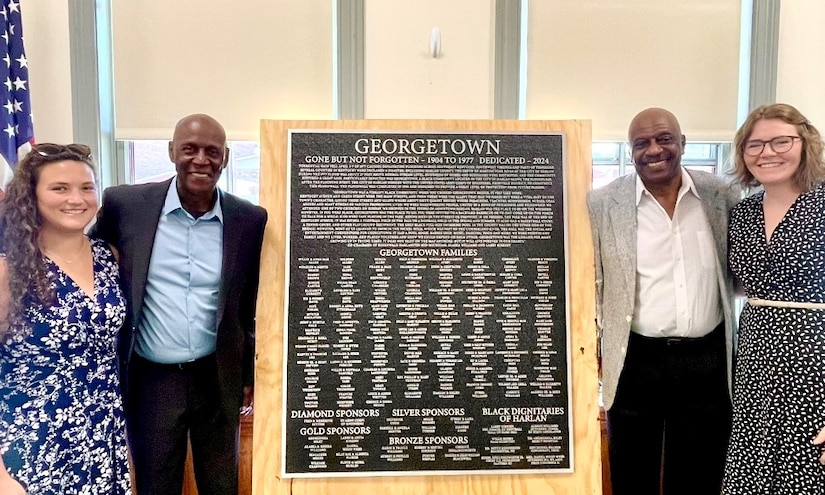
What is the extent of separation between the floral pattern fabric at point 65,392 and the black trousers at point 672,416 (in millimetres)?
1733

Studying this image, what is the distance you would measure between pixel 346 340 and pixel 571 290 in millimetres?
785

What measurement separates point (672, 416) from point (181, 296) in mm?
1800

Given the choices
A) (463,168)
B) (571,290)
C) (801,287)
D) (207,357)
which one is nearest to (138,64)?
(207,357)

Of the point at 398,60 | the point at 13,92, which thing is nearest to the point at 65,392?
the point at 13,92

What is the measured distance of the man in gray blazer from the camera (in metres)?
1.98

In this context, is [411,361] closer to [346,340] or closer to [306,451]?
[346,340]

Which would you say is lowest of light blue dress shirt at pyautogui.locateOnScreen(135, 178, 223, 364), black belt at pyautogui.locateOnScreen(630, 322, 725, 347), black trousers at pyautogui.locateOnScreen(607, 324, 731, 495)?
black trousers at pyautogui.locateOnScreen(607, 324, 731, 495)

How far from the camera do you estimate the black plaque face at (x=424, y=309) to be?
1858 millimetres

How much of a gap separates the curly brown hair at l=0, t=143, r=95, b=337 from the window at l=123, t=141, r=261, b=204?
1385mm

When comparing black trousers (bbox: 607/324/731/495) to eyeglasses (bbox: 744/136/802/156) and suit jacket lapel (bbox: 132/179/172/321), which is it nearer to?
eyeglasses (bbox: 744/136/802/156)

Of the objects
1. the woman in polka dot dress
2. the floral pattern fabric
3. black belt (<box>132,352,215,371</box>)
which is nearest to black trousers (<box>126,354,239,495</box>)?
black belt (<box>132,352,215,371</box>)

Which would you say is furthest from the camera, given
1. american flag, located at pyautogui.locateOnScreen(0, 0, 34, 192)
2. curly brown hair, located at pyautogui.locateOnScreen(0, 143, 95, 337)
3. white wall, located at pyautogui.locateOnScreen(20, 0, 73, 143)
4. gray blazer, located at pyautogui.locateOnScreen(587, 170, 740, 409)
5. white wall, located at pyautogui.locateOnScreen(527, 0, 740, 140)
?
white wall, located at pyautogui.locateOnScreen(527, 0, 740, 140)

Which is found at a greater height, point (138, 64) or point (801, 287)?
point (138, 64)

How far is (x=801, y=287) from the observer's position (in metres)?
1.74
